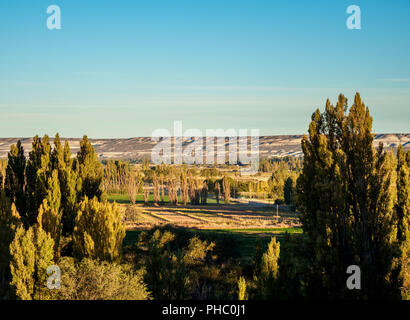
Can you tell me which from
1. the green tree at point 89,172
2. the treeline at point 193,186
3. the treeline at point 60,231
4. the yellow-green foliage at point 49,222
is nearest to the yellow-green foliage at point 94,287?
the treeline at point 60,231

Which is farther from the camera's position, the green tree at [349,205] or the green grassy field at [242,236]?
the green grassy field at [242,236]

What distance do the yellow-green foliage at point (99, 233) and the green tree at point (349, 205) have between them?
15.4 m

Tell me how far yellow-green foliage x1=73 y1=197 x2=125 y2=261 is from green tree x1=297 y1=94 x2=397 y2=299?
50.7ft

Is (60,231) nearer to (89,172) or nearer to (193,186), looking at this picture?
(89,172)

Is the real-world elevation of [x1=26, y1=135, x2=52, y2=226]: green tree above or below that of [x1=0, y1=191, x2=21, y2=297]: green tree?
above

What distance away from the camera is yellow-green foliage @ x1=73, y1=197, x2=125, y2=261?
2877cm

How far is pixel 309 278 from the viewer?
636 inches

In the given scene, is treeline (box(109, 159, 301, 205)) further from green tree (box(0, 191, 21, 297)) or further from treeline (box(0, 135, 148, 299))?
green tree (box(0, 191, 21, 297))

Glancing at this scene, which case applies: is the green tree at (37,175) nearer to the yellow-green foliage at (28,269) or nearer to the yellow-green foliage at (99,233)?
the yellow-green foliage at (99,233)

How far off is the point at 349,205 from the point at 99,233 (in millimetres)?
18448

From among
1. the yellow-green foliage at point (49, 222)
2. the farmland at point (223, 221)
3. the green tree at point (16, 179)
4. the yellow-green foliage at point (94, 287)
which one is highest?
the green tree at point (16, 179)

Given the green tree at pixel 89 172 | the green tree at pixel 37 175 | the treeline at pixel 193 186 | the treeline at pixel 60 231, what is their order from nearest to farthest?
1. the treeline at pixel 60 231
2. the green tree at pixel 37 175
3. the green tree at pixel 89 172
4. the treeline at pixel 193 186

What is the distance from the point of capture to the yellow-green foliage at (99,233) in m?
28.8

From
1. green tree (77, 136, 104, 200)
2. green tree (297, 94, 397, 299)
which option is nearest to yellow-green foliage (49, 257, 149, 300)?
green tree (297, 94, 397, 299)
